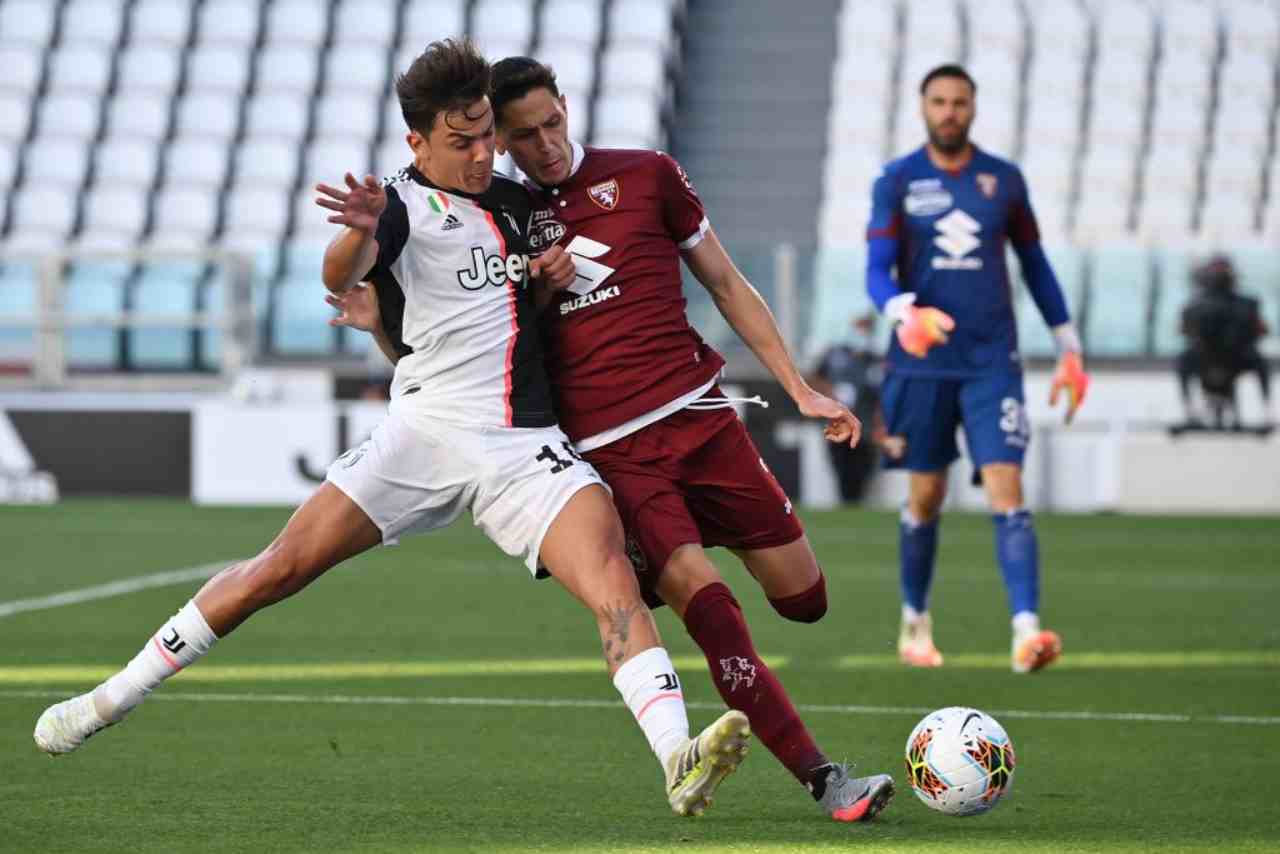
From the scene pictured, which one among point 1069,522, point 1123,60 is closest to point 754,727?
point 1069,522

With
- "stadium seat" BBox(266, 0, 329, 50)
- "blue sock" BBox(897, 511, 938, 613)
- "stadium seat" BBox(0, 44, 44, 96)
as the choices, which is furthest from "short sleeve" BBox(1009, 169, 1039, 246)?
"stadium seat" BBox(0, 44, 44, 96)

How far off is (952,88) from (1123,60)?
52.2 feet

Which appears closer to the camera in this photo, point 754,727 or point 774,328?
point 754,727

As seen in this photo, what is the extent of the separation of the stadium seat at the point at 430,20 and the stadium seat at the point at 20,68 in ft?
12.7

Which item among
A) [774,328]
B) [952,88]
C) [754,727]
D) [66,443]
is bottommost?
[66,443]

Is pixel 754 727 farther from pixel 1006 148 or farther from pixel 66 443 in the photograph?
pixel 1006 148

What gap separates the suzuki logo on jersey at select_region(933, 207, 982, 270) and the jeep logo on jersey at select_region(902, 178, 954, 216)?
5 cm

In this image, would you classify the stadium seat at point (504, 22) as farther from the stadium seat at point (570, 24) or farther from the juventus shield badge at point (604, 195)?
the juventus shield badge at point (604, 195)

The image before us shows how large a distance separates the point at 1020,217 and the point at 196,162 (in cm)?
1559

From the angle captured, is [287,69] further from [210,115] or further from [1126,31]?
[1126,31]

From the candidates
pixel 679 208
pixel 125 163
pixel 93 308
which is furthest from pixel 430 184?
pixel 125 163

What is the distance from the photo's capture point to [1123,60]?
23062 millimetres

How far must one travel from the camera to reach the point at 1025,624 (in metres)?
7.71

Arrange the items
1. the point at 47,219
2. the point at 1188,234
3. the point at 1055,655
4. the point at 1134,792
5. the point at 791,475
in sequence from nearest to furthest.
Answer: the point at 1134,792 → the point at 1055,655 → the point at 791,475 → the point at 1188,234 → the point at 47,219
